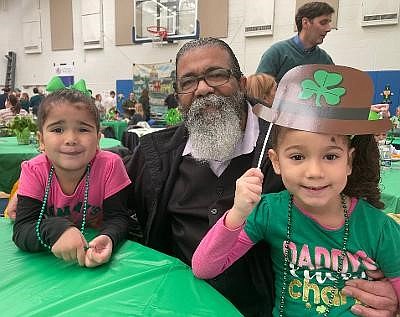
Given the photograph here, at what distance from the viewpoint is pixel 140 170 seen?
4.91 ft

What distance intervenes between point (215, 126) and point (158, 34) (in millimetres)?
9383

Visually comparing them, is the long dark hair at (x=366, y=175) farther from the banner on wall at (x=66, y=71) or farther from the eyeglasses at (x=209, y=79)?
the banner on wall at (x=66, y=71)

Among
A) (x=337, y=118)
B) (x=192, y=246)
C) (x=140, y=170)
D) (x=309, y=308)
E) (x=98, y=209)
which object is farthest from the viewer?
(x=140, y=170)

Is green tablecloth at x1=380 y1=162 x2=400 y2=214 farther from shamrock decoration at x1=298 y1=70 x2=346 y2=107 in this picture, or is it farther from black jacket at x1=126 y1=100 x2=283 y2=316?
shamrock decoration at x1=298 y1=70 x2=346 y2=107

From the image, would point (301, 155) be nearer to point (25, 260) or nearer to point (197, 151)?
point (197, 151)

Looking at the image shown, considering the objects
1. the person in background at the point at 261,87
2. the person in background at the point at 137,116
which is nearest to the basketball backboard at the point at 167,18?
the person in background at the point at 137,116

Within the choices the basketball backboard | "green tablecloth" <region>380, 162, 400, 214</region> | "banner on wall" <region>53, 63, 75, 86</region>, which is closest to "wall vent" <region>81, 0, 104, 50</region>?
"banner on wall" <region>53, 63, 75, 86</region>

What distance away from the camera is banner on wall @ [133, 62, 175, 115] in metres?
10.5

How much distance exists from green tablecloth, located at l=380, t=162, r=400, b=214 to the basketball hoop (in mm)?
8639

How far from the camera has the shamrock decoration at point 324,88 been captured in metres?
0.86

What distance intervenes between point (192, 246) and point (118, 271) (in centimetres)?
47

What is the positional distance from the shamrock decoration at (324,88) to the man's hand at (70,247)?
26.0 inches

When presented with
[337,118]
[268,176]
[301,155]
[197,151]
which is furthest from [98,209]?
[337,118]

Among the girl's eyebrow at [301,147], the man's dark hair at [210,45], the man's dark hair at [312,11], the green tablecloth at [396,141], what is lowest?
the green tablecloth at [396,141]
